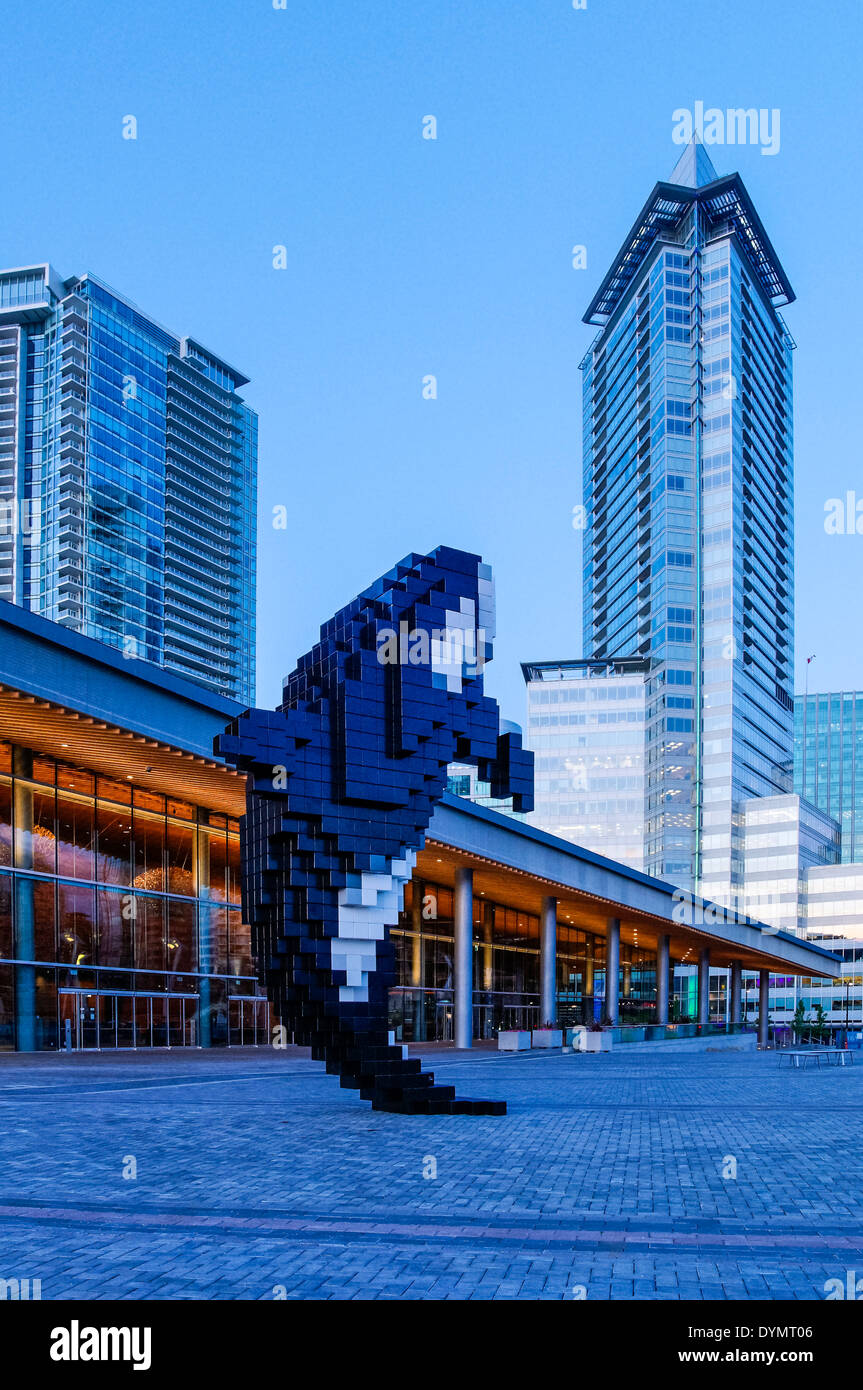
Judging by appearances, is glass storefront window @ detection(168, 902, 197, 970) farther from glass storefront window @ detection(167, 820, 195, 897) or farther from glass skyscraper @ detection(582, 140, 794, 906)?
glass skyscraper @ detection(582, 140, 794, 906)

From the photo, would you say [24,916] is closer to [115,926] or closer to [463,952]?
[115,926]

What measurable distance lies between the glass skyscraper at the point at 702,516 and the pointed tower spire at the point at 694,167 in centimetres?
36

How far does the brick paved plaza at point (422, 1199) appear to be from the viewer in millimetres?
7594

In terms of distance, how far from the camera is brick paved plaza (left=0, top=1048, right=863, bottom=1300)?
7594 mm

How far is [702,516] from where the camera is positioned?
536ft

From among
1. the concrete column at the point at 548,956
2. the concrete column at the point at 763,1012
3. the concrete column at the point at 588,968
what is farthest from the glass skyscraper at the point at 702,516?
the concrete column at the point at 548,956

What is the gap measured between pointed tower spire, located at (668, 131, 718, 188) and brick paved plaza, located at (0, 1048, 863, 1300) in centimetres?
17865

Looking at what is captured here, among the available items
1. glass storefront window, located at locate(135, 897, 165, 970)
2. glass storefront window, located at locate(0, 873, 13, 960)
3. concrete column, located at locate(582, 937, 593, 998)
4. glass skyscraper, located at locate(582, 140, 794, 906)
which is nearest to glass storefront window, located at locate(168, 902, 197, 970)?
glass storefront window, located at locate(135, 897, 165, 970)

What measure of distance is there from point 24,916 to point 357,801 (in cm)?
2239

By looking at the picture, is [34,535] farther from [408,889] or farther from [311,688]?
[311,688]

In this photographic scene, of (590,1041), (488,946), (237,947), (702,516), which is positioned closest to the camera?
(590,1041)

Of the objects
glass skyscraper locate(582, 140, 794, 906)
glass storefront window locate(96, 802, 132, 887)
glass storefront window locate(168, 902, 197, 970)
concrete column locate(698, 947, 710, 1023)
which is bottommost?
concrete column locate(698, 947, 710, 1023)

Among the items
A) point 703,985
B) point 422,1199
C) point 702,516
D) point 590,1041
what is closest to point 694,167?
point 702,516
